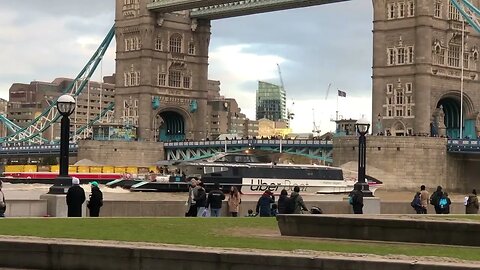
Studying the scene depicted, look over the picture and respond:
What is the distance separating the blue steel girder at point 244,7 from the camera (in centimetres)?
11736

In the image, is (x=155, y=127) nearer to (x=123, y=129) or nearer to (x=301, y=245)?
(x=123, y=129)

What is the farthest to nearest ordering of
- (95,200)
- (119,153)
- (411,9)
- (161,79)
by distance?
(161,79), (119,153), (411,9), (95,200)

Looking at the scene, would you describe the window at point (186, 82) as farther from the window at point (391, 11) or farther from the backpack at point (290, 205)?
the backpack at point (290, 205)

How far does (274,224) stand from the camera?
87.9 ft

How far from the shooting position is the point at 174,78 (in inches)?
5433

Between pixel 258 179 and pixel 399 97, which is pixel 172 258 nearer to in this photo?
pixel 258 179

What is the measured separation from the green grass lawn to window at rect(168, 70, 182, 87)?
11085 cm

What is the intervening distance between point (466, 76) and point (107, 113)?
7086cm

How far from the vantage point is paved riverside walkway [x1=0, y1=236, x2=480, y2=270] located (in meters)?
16.3

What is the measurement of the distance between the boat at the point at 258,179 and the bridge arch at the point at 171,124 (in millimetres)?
53791

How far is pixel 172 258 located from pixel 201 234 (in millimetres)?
Result: 4670

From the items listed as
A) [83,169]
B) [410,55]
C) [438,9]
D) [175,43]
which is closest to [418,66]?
[410,55]

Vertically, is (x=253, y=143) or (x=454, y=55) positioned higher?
(x=454, y=55)

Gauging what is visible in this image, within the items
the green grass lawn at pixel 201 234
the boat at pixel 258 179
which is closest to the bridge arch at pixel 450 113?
the boat at pixel 258 179
